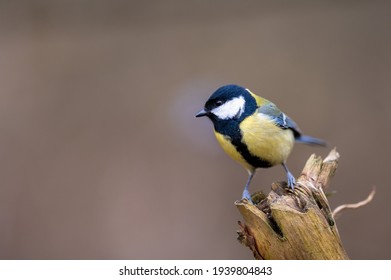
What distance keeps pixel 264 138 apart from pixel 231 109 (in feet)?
0.32

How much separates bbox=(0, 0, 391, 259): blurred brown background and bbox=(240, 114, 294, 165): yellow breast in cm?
45

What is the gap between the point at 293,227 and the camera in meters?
0.78

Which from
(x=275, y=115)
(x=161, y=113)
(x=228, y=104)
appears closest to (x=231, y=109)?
(x=228, y=104)

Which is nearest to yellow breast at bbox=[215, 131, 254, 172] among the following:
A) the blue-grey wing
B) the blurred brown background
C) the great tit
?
the great tit

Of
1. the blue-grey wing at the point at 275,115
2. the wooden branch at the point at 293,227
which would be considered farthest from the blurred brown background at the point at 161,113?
the wooden branch at the point at 293,227

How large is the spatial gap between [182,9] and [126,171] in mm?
621

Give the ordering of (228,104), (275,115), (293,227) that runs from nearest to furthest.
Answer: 1. (293,227)
2. (228,104)
3. (275,115)

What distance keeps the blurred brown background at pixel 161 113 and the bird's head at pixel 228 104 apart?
0.47 metres

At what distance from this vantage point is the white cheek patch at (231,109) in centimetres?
93

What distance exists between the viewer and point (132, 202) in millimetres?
1705

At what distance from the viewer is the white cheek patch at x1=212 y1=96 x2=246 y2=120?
93 centimetres

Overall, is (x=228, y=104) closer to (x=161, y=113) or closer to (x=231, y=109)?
(x=231, y=109)

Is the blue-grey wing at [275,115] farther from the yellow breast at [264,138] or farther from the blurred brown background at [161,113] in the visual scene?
the blurred brown background at [161,113]

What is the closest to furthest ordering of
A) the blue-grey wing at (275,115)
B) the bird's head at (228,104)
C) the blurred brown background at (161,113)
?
the bird's head at (228,104) → the blue-grey wing at (275,115) → the blurred brown background at (161,113)
